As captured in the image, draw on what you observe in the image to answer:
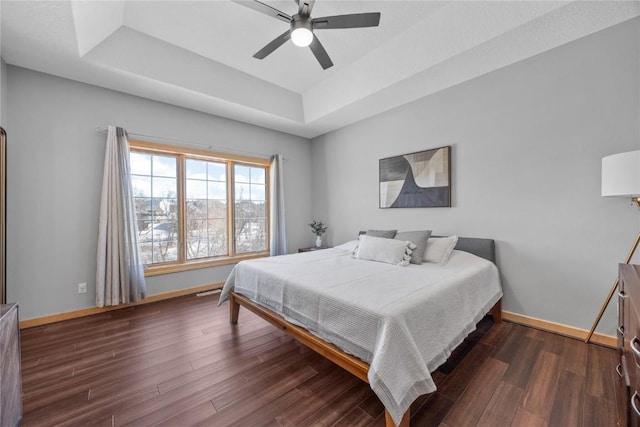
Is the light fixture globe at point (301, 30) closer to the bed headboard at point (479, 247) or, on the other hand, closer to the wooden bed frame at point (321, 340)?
the wooden bed frame at point (321, 340)

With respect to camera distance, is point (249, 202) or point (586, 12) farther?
point (249, 202)

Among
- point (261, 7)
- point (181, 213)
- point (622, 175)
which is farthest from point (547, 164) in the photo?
point (181, 213)

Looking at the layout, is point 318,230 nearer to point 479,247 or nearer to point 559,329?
point 479,247

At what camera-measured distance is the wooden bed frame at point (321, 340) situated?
146cm

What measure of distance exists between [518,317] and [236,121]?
4.50 meters

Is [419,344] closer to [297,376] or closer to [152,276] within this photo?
[297,376]

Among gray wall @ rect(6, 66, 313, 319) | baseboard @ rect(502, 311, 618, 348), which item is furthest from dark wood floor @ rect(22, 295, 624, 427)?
gray wall @ rect(6, 66, 313, 319)

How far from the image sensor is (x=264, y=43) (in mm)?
2830

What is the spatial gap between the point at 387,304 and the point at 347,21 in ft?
6.94

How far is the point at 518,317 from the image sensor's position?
2660 millimetres

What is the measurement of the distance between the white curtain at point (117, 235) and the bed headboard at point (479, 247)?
388cm

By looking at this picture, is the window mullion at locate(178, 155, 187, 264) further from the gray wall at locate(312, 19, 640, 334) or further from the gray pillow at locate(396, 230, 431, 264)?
the gray wall at locate(312, 19, 640, 334)

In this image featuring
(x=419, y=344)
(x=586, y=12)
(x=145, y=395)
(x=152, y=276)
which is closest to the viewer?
(x=419, y=344)

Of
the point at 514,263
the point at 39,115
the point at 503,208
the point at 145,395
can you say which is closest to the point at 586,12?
the point at 503,208
